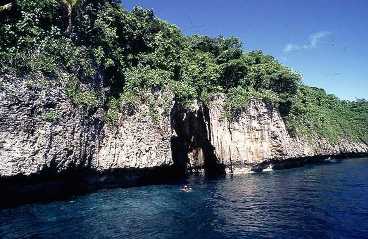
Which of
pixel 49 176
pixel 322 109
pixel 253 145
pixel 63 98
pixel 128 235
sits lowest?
pixel 128 235

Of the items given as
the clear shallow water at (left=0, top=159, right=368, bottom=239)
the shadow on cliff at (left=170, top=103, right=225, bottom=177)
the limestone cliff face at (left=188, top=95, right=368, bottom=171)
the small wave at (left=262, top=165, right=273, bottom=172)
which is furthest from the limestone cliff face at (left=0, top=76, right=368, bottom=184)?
the clear shallow water at (left=0, top=159, right=368, bottom=239)

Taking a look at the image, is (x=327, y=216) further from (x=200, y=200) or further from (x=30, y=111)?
(x=30, y=111)

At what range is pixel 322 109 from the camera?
257 feet

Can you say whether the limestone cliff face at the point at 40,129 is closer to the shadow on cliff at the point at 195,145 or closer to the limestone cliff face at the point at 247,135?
the shadow on cliff at the point at 195,145

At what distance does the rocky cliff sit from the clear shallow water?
2.27 meters

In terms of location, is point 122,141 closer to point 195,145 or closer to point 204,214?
point 204,214

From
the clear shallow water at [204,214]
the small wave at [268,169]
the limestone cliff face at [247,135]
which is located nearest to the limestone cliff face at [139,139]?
the clear shallow water at [204,214]

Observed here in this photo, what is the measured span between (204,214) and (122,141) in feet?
43.4

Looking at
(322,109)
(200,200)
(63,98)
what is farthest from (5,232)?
(322,109)

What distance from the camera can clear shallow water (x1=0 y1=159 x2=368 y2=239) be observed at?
21.6m

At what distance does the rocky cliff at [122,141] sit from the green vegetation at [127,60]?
1.24 m

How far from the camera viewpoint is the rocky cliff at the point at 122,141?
2776 centimetres

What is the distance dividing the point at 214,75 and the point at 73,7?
22.0 meters

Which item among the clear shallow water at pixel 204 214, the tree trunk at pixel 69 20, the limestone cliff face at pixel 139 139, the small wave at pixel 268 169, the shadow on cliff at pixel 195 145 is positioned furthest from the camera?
the small wave at pixel 268 169
